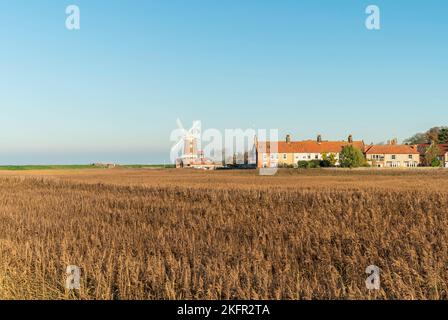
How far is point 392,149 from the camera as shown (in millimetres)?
119500

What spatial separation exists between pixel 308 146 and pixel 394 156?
2546cm

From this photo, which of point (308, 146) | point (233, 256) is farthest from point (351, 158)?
point (233, 256)

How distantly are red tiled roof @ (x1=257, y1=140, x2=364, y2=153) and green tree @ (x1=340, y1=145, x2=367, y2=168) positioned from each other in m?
21.7

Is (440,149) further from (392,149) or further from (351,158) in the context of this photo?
(351,158)

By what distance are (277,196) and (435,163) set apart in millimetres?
95437

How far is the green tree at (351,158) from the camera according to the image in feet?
330

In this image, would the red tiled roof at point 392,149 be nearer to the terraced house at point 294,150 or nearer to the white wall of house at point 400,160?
the white wall of house at point 400,160

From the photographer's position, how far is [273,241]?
506 inches

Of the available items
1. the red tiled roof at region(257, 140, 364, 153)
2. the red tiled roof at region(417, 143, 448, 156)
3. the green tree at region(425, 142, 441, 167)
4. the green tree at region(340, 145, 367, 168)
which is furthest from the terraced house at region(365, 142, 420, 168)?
the green tree at region(340, 145, 367, 168)

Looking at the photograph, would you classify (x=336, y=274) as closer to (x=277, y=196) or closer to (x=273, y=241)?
(x=273, y=241)

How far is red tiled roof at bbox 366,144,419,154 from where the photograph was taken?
4668 inches

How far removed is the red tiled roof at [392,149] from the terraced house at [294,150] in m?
4.71

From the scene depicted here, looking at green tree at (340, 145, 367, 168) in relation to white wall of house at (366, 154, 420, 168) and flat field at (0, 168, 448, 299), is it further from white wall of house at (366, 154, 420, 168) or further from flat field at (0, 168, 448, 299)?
flat field at (0, 168, 448, 299)
